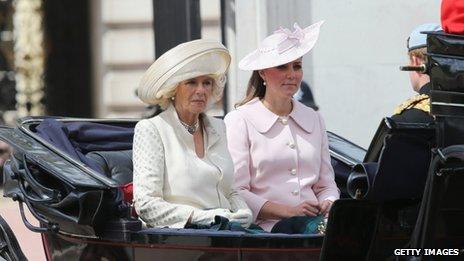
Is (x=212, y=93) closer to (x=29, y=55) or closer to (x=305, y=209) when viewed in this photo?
(x=305, y=209)

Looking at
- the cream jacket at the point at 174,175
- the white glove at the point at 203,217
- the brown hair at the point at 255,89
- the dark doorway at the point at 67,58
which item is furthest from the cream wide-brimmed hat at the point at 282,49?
the dark doorway at the point at 67,58

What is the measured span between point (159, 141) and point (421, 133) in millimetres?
1257

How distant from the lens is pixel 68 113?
12.1 m

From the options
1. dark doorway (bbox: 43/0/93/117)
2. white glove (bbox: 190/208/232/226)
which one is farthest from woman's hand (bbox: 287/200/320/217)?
dark doorway (bbox: 43/0/93/117)

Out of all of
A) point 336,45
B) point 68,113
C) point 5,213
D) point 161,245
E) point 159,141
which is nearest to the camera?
point 161,245

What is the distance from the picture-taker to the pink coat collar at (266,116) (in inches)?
207

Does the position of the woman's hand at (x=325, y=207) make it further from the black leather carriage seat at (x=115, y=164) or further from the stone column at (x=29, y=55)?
the stone column at (x=29, y=55)

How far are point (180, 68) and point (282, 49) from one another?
0.49m

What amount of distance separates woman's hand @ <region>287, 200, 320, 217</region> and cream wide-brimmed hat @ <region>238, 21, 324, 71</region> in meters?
0.55

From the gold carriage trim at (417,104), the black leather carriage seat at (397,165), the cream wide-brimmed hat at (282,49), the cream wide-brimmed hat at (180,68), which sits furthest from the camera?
the cream wide-brimmed hat at (282,49)

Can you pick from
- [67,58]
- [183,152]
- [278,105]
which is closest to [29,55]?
[67,58]

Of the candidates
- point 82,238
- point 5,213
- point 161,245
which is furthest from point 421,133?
point 5,213

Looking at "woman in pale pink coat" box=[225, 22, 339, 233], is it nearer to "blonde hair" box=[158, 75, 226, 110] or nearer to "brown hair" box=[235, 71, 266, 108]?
"brown hair" box=[235, 71, 266, 108]

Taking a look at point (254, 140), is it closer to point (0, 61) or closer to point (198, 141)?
point (198, 141)
